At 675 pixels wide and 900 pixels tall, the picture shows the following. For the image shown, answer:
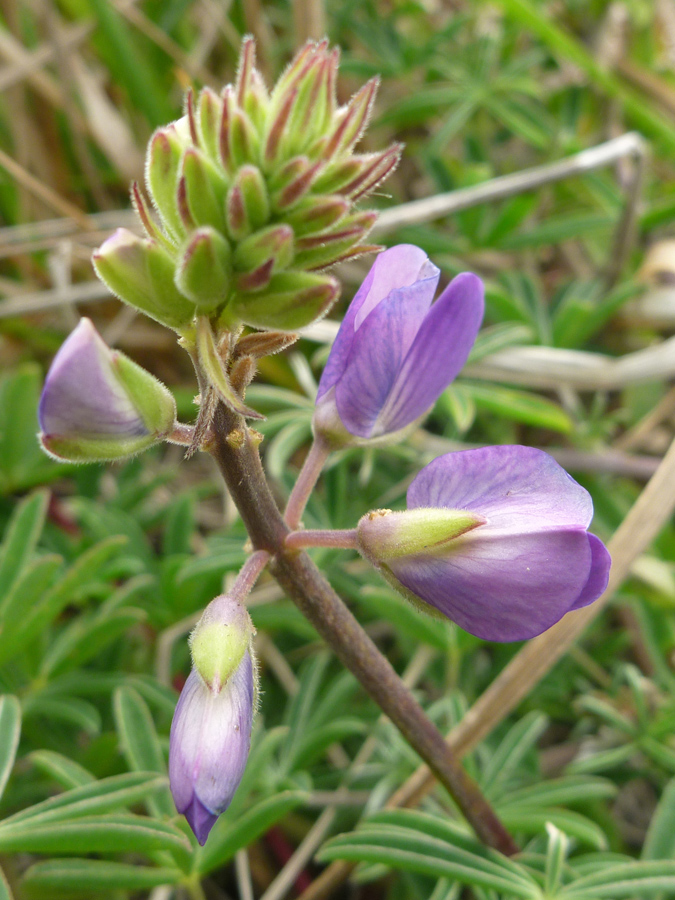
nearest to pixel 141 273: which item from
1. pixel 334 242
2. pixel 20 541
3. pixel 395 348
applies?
pixel 334 242

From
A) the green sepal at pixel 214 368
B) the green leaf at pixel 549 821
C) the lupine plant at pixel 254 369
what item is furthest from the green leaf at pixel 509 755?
the green sepal at pixel 214 368

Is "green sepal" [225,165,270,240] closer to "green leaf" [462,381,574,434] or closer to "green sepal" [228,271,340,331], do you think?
"green sepal" [228,271,340,331]

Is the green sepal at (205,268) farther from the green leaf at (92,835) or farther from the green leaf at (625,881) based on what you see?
the green leaf at (625,881)

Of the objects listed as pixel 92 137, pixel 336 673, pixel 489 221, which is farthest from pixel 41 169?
pixel 336 673

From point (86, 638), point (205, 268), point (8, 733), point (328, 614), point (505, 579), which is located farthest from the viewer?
point (86, 638)

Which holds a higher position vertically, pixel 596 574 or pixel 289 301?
pixel 289 301

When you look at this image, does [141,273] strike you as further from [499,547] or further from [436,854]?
[436,854]

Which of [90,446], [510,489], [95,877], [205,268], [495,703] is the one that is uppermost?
[205,268]
